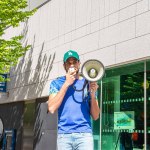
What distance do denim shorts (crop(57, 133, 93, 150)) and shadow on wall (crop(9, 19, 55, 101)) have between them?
933cm

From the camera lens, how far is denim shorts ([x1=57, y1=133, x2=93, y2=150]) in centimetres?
311

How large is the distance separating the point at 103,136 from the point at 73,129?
21.2 ft

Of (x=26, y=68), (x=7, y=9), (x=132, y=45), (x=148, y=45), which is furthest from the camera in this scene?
(x=26, y=68)

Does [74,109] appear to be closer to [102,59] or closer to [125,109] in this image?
[125,109]

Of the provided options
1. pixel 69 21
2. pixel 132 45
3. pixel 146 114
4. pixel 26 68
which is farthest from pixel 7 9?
pixel 146 114

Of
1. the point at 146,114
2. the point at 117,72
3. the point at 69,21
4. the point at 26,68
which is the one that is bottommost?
the point at 146,114

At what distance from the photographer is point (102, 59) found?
9688mm

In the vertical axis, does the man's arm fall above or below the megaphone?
below

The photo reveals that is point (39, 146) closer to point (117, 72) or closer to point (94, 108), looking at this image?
point (117, 72)

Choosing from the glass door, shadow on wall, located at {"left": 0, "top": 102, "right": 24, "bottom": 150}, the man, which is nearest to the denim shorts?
the man

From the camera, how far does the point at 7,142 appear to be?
15.7 m

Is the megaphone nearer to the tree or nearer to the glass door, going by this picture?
the glass door

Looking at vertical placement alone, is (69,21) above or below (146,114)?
above

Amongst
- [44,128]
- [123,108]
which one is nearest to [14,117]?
[44,128]
